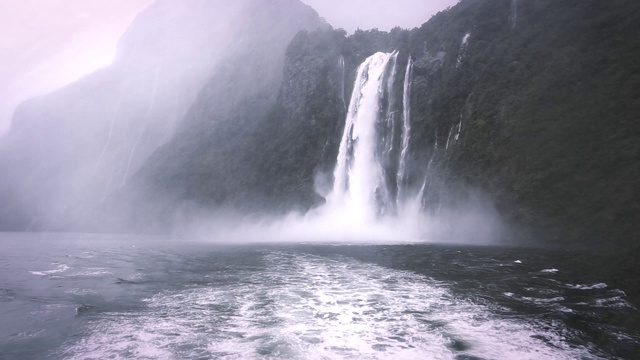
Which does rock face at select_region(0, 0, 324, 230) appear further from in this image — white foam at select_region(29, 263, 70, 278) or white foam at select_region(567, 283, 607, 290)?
white foam at select_region(567, 283, 607, 290)

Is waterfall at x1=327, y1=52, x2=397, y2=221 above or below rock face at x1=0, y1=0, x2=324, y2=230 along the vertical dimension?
below

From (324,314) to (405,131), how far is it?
38.9m

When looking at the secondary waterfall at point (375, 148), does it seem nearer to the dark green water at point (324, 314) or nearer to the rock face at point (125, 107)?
the dark green water at point (324, 314)

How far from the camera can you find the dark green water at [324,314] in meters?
7.88

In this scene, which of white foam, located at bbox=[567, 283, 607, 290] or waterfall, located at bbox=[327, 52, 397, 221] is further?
waterfall, located at bbox=[327, 52, 397, 221]

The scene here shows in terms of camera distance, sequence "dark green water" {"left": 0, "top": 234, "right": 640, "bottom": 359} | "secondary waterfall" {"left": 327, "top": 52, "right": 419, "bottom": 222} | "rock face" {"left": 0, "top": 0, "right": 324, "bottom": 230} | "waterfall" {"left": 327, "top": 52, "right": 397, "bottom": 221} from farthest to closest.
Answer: "rock face" {"left": 0, "top": 0, "right": 324, "bottom": 230}
"waterfall" {"left": 327, "top": 52, "right": 397, "bottom": 221}
"secondary waterfall" {"left": 327, "top": 52, "right": 419, "bottom": 222}
"dark green water" {"left": 0, "top": 234, "right": 640, "bottom": 359}

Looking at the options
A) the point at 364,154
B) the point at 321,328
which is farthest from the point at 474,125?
the point at 321,328

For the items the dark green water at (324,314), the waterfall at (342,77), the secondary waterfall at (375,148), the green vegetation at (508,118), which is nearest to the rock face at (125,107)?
the waterfall at (342,77)

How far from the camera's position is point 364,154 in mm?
49719

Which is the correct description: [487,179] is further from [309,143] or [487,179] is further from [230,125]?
[230,125]

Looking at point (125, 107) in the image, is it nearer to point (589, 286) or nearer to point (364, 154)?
point (364, 154)

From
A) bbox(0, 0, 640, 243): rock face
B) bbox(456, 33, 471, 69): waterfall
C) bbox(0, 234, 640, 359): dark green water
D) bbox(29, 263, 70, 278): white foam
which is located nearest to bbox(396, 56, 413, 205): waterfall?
bbox(0, 0, 640, 243): rock face

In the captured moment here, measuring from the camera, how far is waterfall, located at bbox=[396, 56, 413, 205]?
4509 cm

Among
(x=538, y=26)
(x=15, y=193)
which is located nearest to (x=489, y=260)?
(x=538, y=26)
